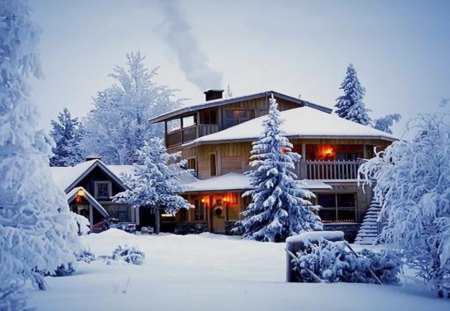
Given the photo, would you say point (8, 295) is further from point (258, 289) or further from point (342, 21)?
point (342, 21)

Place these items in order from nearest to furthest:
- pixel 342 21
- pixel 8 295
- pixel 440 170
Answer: pixel 8 295
pixel 440 170
pixel 342 21

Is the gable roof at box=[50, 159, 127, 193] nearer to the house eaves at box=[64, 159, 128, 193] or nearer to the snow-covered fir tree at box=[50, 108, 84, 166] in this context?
the house eaves at box=[64, 159, 128, 193]

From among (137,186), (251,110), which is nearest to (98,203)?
(137,186)

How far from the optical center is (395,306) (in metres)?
9.30

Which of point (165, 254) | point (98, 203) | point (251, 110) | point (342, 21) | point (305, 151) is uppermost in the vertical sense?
point (342, 21)

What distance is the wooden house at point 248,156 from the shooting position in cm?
3291

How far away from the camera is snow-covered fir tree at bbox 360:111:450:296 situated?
10.7m

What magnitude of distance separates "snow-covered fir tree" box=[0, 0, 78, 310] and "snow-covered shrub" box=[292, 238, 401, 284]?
5811mm

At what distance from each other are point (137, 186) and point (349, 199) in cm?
1348

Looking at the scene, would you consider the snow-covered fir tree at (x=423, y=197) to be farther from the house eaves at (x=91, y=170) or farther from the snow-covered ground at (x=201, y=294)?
the house eaves at (x=91, y=170)

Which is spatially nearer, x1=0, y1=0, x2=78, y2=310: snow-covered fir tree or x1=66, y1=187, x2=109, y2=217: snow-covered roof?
x1=0, y1=0, x2=78, y2=310: snow-covered fir tree

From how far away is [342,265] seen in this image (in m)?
11.9

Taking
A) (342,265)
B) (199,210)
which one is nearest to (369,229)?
(199,210)

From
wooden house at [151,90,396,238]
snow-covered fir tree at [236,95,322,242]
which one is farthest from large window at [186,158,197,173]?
snow-covered fir tree at [236,95,322,242]
